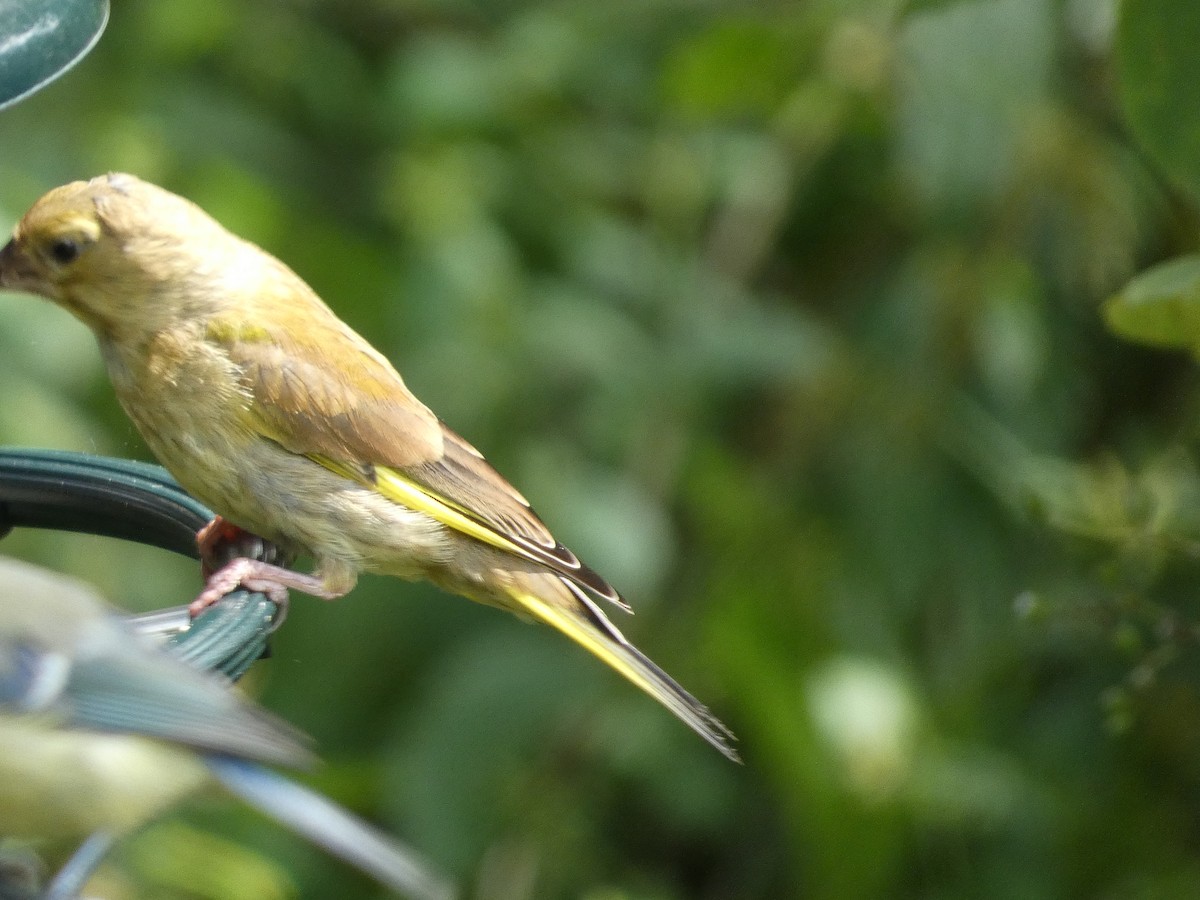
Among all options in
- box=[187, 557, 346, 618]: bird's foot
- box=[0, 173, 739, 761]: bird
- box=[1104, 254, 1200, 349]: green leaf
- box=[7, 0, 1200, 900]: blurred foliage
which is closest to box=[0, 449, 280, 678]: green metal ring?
box=[187, 557, 346, 618]: bird's foot

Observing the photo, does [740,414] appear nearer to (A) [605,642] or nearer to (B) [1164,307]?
(A) [605,642]

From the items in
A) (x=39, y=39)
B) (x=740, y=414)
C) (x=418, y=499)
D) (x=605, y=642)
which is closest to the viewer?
(x=39, y=39)

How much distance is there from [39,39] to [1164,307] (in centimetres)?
172

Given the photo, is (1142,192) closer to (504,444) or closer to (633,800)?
(504,444)

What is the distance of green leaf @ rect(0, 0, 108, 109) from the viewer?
103 inches

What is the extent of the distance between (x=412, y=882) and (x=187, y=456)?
1409 mm

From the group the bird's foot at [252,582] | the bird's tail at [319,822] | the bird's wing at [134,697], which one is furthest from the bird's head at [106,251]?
the bird's tail at [319,822]

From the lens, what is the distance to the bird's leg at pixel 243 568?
2.71m

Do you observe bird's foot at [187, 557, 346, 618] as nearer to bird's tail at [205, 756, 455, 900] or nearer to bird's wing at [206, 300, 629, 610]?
bird's wing at [206, 300, 629, 610]

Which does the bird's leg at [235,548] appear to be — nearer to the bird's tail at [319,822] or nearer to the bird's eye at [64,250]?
the bird's eye at [64,250]

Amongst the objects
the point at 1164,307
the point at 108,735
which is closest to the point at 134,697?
the point at 108,735

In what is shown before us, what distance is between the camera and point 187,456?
3.03 m

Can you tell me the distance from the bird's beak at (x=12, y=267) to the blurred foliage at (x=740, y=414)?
1145 mm

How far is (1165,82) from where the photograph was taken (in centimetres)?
215
